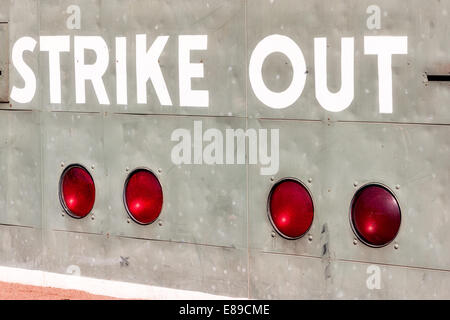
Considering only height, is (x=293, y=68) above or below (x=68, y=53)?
below

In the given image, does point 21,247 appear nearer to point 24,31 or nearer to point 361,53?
point 24,31

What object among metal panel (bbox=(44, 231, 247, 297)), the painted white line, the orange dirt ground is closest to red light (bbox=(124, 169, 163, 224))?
metal panel (bbox=(44, 231, 247, 297))

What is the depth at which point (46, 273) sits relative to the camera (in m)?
6.83

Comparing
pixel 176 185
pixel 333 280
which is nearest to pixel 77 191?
pixel 176 185

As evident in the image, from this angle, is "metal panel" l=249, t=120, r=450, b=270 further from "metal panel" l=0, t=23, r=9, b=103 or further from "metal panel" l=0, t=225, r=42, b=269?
"metal panel" l=0, t=23, r=9, b=103

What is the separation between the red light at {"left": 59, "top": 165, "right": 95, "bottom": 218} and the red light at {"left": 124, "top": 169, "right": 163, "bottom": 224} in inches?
10.1

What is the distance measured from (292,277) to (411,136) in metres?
0.98

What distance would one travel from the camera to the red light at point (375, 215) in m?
5.57

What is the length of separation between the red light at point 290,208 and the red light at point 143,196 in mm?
693

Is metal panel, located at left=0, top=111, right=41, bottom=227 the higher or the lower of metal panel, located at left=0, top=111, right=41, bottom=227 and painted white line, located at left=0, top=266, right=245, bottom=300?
the higher

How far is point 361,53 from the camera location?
5.62m

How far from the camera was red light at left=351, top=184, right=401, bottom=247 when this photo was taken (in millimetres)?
5566

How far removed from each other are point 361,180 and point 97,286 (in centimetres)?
179
